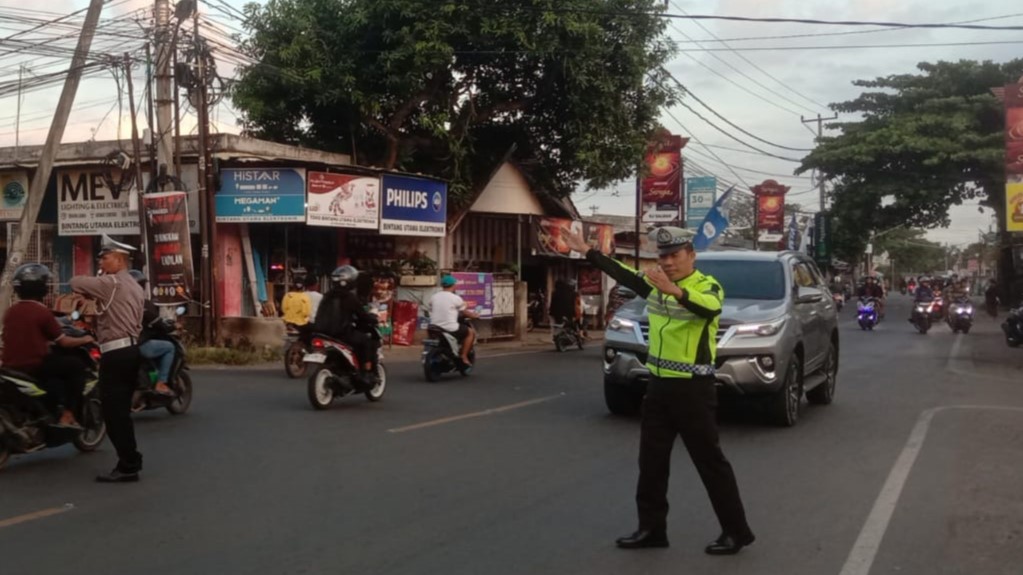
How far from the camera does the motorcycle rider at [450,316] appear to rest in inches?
575

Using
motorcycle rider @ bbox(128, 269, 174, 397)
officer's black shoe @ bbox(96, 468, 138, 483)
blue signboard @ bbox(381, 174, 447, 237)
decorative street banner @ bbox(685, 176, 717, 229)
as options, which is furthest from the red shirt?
decorative street banner @ bbox(685, 176, 717, 229)

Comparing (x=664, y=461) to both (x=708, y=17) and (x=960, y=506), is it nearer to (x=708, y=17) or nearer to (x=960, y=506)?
(x=960, y=506)

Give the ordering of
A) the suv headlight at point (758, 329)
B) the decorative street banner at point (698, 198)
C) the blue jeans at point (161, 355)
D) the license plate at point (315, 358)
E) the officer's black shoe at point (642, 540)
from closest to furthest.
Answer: the officer's black shoe at point (642, 540), the suv headlight at point (758, 329), the blue jeans at point (161, 355), the license plate at point (315, 358), the decorative street banner at point (698, 198)

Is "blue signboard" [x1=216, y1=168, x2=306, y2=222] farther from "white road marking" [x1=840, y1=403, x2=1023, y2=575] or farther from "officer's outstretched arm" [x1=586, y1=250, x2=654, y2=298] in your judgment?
"officer's outstretched arm" [x1=586, y1=250, x2=654, y2=298]

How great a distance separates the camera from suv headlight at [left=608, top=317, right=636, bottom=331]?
10.2 meters

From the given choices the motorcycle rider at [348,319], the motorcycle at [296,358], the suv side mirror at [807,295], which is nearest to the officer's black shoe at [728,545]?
the suv side mirror at [807,295]

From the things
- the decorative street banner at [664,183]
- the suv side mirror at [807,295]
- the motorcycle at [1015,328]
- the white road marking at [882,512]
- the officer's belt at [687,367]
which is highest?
the decorative street banner at [664,183]

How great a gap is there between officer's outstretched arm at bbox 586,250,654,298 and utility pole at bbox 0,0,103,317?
42.7 ft

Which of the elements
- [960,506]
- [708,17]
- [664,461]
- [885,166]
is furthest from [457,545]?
[885,166]

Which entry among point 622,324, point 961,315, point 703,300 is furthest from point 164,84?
point 961,315

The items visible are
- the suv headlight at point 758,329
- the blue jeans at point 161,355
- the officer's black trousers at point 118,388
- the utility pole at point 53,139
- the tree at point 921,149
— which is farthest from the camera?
the tree at point 921,149

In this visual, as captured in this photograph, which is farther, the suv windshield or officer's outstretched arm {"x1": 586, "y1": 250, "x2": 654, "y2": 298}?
the suv windshield

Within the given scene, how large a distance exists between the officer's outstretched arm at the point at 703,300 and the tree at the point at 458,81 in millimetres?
15995

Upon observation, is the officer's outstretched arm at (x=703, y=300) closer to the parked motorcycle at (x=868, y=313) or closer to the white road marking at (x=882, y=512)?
the white road marking at (x=882, y=512)
